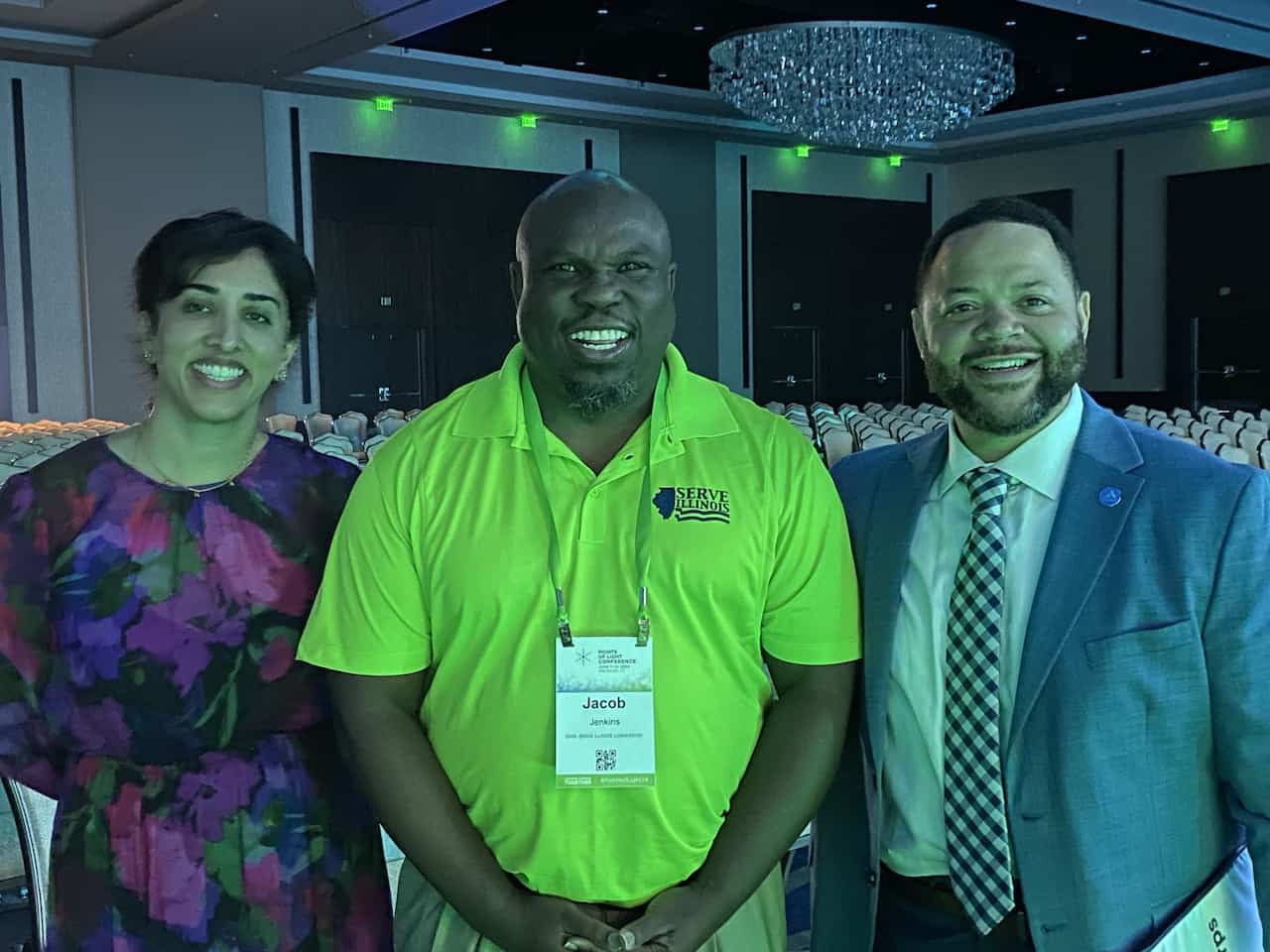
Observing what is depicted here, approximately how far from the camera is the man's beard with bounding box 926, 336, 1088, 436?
6.98 feet

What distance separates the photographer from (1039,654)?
1.97 metres

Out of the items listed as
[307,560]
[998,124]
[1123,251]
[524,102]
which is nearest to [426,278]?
[524,102]

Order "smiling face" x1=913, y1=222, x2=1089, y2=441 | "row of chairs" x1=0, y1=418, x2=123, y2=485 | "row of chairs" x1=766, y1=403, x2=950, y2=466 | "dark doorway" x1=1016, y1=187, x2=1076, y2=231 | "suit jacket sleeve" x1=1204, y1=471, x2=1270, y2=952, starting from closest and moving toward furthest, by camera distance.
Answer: "suit jacket sleeve" x1=1204, y1=471, x2=1270, y2=952, "smiling face" x1=913, y1=222, x2=1089, y2=441, "row of chairs" x1=0, y1=418, x2=123, y2=485, "row of chairs" x1=766, y1=403, x2=950, y2=466, "dark doorway" x1=1016, y1=187, x2=1076, y2=231

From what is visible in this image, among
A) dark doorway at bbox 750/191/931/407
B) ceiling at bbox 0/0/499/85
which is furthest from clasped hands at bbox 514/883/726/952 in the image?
dark doorway at bbox 750/191/931/407

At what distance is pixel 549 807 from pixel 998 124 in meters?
20.1

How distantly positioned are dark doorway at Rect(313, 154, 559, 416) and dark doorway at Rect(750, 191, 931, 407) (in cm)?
446

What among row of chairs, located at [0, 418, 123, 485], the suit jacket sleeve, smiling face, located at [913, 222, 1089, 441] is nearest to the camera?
the suit jacket sleeve

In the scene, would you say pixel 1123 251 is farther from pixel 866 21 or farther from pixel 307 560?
pixel 307 560

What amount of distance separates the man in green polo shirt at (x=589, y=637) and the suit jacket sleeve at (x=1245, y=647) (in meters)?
0.57

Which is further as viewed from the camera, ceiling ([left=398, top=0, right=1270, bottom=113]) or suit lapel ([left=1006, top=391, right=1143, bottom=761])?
ceiling ([left=398, top=0, right=1270, bottom=113])

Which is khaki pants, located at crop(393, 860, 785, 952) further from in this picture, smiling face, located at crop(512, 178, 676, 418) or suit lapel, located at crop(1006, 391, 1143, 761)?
smiling face, located at crop(512, 178, 676, 418)

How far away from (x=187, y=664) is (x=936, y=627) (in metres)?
1.28

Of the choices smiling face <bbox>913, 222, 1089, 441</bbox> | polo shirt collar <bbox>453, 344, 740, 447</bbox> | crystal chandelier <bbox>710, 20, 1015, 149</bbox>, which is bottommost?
A: polo shirt collar <bbox>453, 344, 740, 447</bbox>

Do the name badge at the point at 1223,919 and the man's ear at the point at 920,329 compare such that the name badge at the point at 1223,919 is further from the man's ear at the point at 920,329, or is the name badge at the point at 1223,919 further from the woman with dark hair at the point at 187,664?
the woman with dark hair at the point at 187,664
